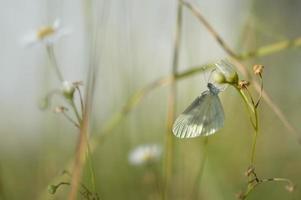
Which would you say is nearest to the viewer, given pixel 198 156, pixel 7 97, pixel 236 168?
pixel 198 156

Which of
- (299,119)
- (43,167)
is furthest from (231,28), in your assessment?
(43,167)

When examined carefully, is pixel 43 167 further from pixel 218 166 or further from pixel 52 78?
pixel 218 166

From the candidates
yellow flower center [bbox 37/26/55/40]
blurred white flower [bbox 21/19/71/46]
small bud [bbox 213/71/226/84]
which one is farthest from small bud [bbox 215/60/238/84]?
yellow flower center [bbox 37/26/55/40]

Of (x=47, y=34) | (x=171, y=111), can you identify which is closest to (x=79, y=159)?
(x=171, y=111)

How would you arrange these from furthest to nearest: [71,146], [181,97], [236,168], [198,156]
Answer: [71,146] < [181,97] < [236,168] < [198,156]

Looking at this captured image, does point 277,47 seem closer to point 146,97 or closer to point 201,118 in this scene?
point 201,118

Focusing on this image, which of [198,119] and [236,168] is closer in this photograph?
[198,119]

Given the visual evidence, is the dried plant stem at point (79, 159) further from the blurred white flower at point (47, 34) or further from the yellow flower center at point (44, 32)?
the yellow flower center at point (44, 32)
